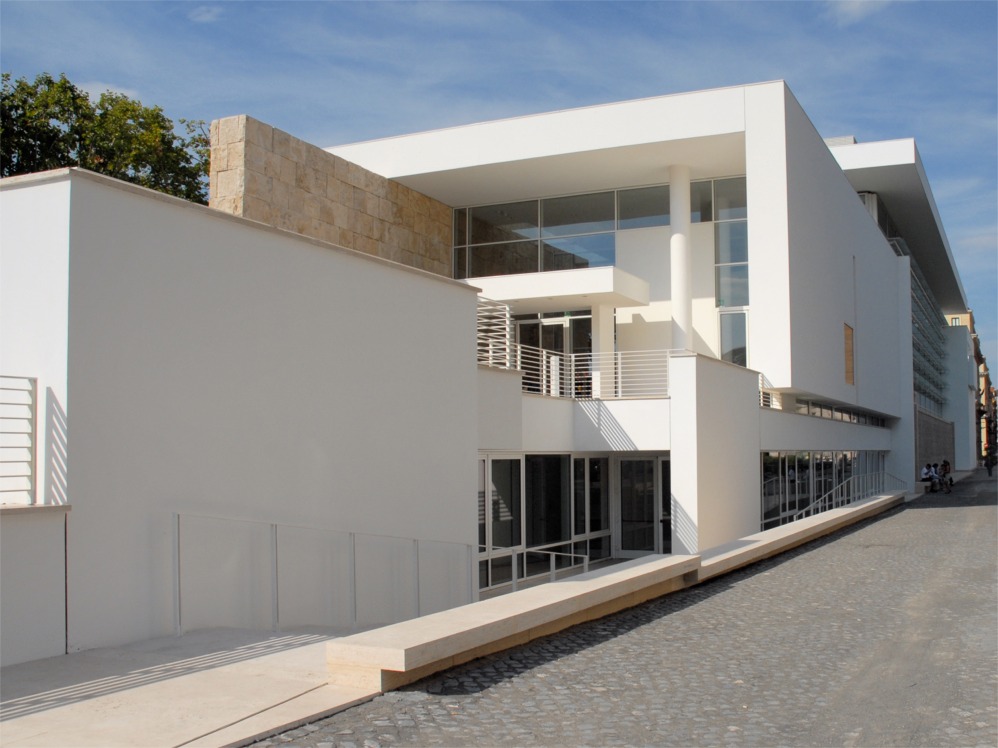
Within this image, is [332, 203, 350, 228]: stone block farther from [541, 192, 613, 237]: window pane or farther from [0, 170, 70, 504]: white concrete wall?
[0, 170, 70, 504]: white concrete wall

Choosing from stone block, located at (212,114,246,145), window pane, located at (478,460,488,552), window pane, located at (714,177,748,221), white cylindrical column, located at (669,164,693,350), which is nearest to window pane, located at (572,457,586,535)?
window pane, located at (478,460,488,552)

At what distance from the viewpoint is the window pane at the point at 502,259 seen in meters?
31.0

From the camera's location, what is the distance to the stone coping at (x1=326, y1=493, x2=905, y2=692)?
6.56 meters

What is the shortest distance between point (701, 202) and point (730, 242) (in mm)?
1533

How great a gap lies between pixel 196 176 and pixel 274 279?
25.9 metres

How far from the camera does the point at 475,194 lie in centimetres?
3122

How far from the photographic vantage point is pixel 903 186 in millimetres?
45281

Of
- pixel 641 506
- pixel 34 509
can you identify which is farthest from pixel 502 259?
pixel 34 509

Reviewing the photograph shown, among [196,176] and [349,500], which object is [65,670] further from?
[196,176]

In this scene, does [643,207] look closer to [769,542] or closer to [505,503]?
[505,503]

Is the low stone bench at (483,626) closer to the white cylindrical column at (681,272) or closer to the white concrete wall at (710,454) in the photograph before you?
the white concrete wall at (710,454)

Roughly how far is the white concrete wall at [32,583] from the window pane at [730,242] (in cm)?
2403

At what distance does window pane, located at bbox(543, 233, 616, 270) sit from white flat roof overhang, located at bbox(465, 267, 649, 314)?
227cm

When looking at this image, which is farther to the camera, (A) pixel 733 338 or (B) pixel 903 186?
(B) pixel 903 186
